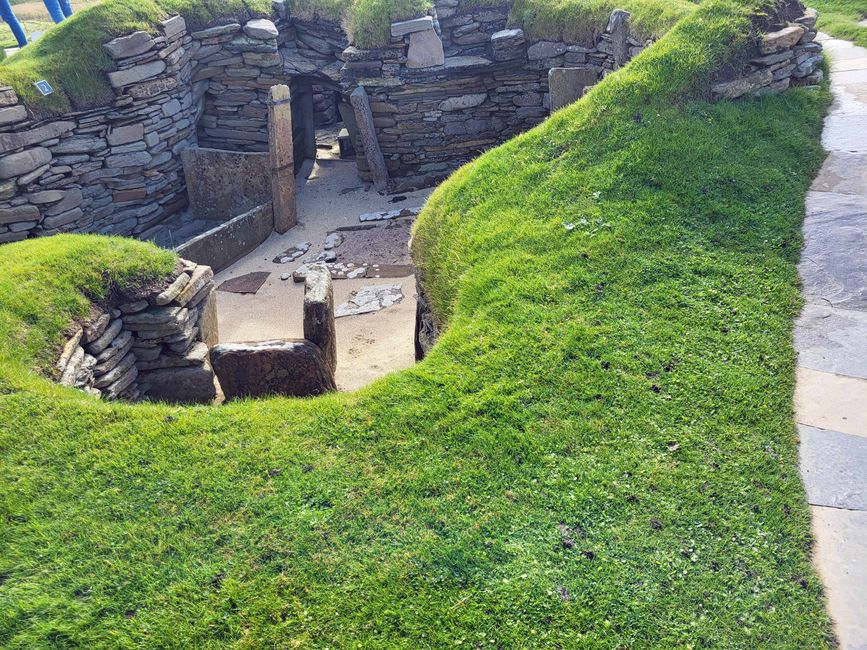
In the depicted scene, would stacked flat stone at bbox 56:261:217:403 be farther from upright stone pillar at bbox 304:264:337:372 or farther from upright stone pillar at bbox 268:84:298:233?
upright stone pillar at bbox 268:84:298:233

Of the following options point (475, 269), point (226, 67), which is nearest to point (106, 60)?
point (226, 67)

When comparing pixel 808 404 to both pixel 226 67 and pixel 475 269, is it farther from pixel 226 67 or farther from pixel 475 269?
pixel 226 67

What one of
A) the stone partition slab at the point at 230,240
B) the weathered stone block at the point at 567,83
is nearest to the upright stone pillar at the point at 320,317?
the stone partition slab at the point at 230,240

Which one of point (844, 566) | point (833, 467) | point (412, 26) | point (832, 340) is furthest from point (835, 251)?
point (412, 26)

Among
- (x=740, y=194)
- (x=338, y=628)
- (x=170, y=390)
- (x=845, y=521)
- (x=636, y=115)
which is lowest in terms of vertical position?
(x=170, y=390)

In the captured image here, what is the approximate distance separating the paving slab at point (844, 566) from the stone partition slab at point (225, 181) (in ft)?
35.4

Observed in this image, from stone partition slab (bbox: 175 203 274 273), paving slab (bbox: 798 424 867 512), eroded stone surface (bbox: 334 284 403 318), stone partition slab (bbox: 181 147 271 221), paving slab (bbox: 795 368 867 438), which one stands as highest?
paving slab (bbox: 795 368 867 438)

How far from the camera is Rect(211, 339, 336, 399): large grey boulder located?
6699 millimetres

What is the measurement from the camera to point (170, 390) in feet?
24.4

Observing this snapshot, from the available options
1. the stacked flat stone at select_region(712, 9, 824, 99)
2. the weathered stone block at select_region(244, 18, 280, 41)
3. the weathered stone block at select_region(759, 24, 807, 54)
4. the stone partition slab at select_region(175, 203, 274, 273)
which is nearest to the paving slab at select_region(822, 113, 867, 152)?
the stacked flat stone at select_region(712, 9, 824, 99)

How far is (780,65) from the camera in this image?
8227mm

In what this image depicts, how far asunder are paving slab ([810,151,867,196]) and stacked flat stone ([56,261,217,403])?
21.3 ft

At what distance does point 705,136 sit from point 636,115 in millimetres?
770

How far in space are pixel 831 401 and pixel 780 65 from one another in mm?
4974
